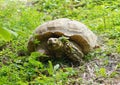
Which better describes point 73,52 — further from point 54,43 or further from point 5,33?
point 5,33

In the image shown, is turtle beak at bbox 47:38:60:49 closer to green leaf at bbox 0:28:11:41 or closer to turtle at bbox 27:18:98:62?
turtle at bbox 27:18:98:62

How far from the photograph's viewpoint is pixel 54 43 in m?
3.13

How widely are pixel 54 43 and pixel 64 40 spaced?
13cm

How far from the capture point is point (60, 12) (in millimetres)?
5668

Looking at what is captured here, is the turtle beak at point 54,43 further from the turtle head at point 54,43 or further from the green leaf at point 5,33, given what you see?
the green leaf at point 5,33

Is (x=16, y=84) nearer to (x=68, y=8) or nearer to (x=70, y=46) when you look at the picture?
A: (x=70, y=46)

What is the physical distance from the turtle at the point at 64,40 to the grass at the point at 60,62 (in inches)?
4.2

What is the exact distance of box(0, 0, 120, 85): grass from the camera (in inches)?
116

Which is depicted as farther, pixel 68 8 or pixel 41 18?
pixel 68 8

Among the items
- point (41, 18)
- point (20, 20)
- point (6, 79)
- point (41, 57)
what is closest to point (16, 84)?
point (6, 79)

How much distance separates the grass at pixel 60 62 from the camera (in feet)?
9.67

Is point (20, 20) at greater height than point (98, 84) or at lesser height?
greater

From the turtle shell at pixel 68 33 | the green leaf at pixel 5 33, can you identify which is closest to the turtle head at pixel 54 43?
the turtle shell at pixel 68 33

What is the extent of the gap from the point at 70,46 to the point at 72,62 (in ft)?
0.67
